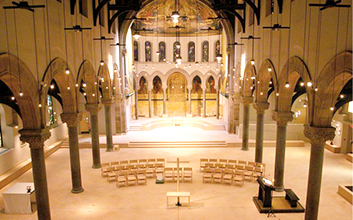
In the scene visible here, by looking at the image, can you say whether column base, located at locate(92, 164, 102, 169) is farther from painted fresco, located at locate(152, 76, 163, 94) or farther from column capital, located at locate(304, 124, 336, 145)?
painted fresco, located at locate(152, 76, 163, 94)

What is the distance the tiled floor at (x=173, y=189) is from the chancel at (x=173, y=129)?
8 centimetres

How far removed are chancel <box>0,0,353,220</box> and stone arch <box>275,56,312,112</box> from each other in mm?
45

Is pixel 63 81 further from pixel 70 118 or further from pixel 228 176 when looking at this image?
pixel 228 176

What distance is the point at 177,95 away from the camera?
3222 cm

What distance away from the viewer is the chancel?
28.2ft

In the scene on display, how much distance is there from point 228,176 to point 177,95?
19.1 metres

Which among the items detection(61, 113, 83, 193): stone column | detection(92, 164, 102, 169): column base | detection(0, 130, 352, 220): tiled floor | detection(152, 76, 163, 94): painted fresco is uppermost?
detection(152, 76, 163, 94): painted fresco

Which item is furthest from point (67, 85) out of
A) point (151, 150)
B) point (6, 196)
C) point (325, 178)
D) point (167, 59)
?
point (167, 59)

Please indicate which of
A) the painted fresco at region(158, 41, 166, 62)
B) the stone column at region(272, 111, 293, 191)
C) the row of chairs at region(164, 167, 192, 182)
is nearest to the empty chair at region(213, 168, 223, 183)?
the row of chairs at region(164, 167, 192, 182)

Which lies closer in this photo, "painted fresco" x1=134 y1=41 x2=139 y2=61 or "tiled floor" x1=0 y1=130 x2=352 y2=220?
"tiled floor" x1=0 y1=130 x2=352 y2=220

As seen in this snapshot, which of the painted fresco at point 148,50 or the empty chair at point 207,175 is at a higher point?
the painted fresco at point 148,50

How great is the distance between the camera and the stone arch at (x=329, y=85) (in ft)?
24.4

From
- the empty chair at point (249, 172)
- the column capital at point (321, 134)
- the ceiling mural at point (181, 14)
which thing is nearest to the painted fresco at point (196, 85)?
the ceiling mural at point (181, 14)

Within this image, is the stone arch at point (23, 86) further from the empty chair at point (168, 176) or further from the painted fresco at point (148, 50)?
the painted fresco at point (148, 50)
